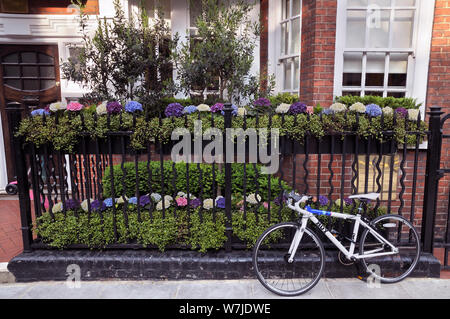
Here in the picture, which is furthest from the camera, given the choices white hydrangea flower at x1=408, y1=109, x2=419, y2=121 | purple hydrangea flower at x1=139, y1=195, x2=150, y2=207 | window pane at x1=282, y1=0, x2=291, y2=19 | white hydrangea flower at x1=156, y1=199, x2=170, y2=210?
window pane at x1=282, y1=0, x2=291, y2=19

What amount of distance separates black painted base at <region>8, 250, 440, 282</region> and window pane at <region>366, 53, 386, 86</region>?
2.66 metres

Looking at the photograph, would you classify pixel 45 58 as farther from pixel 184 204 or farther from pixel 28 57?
pixel 184 204

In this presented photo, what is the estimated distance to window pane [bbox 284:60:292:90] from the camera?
5137 mm

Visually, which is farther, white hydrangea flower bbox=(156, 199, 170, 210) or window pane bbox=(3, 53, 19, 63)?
window pane bbox=(3, 53, 19, 63)

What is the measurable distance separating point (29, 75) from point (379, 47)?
6193mm

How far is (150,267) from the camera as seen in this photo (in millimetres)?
3174

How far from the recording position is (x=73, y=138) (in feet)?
10.5

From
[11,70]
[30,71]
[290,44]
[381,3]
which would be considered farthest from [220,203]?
[11,70]

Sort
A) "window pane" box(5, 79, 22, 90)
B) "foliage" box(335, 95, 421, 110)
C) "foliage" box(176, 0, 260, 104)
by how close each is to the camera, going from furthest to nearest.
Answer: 1. "window pane" box(5, 79, 22, 90)
2. "foliage" box(335, 95, 421, 110)
3. "foliage" box(176, 0, 260, 104)

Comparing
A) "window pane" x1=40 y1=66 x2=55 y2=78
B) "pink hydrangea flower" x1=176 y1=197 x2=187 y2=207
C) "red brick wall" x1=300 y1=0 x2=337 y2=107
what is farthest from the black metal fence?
"window pane" x1=40 y1=66 x2=55 y2=78

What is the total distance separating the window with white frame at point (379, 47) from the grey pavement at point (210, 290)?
2.77m

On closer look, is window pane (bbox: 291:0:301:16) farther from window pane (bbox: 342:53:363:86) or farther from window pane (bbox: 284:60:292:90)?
window pane (bbox: 342:53:363:86)

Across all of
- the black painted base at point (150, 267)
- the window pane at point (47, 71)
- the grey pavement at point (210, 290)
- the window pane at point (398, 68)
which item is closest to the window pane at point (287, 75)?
the window pane at point (398, 68)

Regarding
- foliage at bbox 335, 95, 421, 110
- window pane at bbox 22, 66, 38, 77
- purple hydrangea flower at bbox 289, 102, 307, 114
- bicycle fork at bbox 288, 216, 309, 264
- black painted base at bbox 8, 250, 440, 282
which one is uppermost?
window pane at bbox 22, 66, 38, 77
